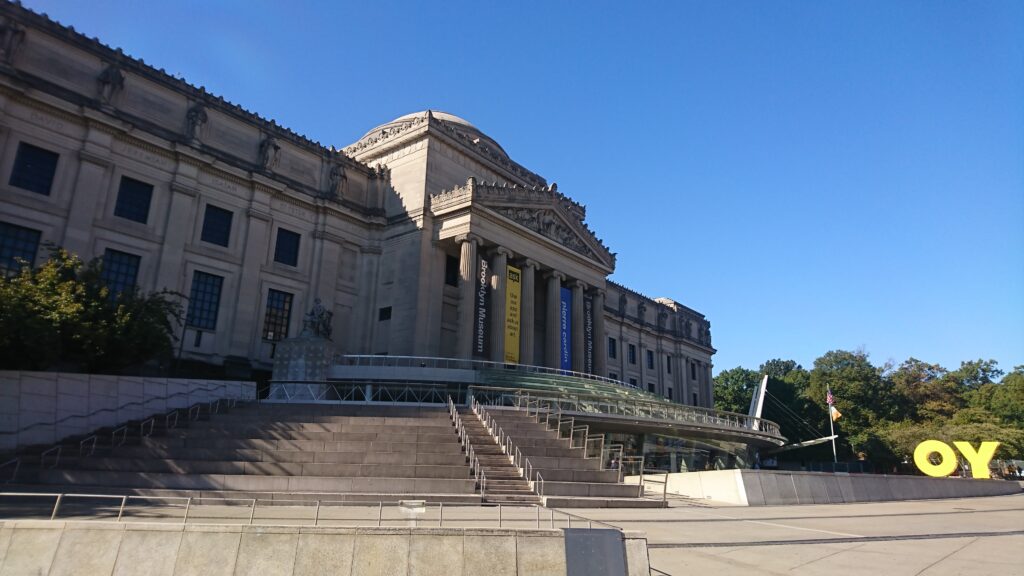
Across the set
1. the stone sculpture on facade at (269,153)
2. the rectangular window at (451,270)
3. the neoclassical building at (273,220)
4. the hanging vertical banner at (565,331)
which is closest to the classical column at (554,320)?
the neoclassical building at (273,220)

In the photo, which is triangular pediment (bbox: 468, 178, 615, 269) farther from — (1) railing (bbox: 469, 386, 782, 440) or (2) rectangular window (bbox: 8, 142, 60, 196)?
(2) rectangular window (bbox: 8, 142, 60, 196)

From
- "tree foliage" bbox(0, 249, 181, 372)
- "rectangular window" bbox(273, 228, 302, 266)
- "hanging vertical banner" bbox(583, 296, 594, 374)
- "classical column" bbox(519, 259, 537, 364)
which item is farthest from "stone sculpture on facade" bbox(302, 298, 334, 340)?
"hanging vertical banner" bbox(583, 296, 594, 374)

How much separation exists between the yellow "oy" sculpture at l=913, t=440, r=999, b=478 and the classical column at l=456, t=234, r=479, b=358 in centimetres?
2735

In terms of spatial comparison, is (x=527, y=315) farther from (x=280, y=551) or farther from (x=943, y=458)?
(x=280, y=551)

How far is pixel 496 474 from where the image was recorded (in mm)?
19250

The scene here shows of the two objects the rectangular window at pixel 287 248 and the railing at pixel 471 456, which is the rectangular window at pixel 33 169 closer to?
the rectangular window at pixel 287 248

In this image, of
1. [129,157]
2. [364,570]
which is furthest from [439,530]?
[129,157]

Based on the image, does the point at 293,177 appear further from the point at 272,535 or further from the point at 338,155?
the point at 272,535

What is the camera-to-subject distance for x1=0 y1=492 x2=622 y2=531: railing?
36.9 ft

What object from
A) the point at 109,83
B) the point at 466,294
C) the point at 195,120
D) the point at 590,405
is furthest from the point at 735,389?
the point at 109,83

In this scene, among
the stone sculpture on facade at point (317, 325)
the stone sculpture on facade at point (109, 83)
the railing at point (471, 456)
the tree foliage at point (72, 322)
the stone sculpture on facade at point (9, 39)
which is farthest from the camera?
the stone sculpture on facade at point (109, 83)

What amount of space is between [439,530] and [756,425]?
1601 inches

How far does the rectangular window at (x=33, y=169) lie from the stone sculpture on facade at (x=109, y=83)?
4.41 metres

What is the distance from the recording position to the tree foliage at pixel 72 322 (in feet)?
73.5
